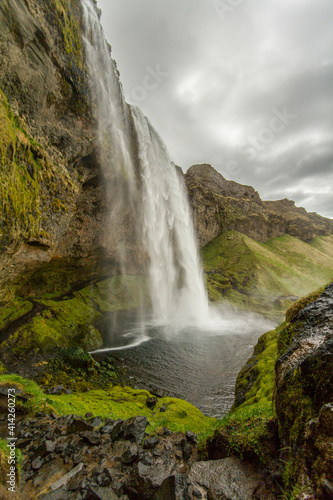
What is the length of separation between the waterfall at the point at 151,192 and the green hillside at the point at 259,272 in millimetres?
9646

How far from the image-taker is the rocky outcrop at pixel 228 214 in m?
69.1

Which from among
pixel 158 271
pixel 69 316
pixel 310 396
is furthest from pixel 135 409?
pixel 158 271

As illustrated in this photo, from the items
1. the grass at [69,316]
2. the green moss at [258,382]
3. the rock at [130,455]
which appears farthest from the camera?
the grass at [69,316]

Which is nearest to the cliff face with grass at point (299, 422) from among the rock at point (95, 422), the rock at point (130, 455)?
the rock at point (130, 455)

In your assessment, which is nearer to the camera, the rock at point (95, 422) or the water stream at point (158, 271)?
the rock at point (95, 422)

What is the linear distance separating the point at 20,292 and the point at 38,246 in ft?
32.6

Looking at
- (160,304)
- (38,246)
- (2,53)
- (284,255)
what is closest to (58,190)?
(38,246)

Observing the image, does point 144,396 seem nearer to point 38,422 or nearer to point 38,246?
point 38,422

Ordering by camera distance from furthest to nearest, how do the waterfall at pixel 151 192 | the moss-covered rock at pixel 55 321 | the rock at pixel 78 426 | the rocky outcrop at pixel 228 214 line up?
the rocky outcrop at pixel 228 214
the waterfall at pixel 151 192
the moss-covered rock at pixel 55 321
the rock at pixel 78 426

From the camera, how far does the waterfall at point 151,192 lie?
23.3 meters

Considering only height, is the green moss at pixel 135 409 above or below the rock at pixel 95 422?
below

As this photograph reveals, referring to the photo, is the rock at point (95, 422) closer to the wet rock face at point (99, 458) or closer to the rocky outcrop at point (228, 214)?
the wet rock face at point (99, 458)

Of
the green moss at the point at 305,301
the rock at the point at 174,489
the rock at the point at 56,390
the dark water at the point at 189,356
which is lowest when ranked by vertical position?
the dark water at the point at 189,356

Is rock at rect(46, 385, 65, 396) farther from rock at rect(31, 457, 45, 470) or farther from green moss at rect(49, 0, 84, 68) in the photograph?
green moss at rect(49, 0, 84, 68)
